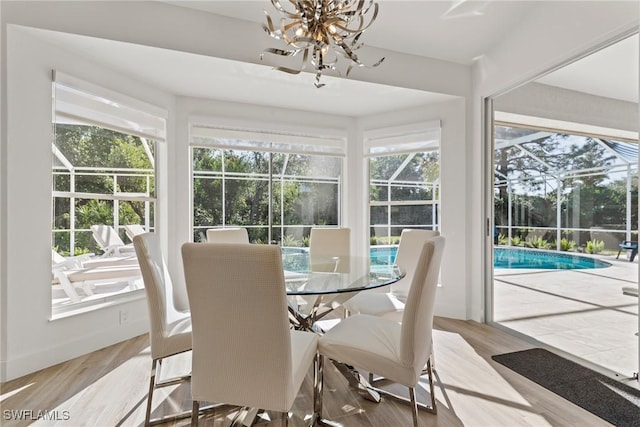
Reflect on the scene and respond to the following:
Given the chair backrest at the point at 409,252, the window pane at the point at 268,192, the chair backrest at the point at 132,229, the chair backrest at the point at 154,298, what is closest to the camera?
the chair backrest at the point at 154,298

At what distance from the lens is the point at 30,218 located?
98.8 inches

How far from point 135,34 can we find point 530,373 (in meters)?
3.94

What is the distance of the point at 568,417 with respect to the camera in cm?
191

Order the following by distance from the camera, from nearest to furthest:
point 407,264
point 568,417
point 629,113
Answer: point 568,417, point 629,113, point 407,264

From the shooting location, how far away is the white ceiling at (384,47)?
8.37 ft

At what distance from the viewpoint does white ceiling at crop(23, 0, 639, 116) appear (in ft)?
8.37

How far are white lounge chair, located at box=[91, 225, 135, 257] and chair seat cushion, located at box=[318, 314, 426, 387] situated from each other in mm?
2470

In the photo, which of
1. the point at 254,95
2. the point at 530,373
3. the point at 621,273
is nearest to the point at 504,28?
the point at 621,273

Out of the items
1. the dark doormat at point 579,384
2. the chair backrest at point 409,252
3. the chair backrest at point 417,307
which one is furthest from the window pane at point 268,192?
the chair backrest at point 417,307

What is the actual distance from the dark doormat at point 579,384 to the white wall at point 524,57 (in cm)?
94

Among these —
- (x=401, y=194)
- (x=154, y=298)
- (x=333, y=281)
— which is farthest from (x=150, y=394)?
(x=401, y=194)

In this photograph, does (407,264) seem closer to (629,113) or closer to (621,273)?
(621,273)

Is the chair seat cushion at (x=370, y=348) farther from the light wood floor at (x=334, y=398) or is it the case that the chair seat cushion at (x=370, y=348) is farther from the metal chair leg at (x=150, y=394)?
the metal chair leg at (x=150, y=394)

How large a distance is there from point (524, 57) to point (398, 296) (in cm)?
247
